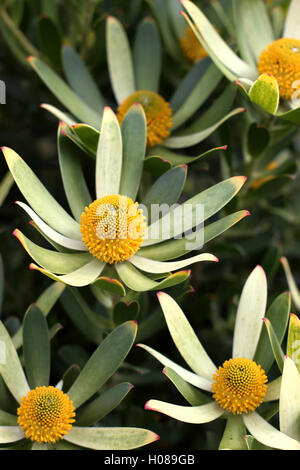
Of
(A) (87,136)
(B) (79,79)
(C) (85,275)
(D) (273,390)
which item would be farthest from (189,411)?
(B) (79,79)

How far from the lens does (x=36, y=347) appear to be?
3.28 feet

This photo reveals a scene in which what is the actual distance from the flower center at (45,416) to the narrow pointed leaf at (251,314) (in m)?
0.30

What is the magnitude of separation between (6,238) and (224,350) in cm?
52

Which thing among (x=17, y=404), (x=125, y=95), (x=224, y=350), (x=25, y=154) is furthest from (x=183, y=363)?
(x=25, y=154)

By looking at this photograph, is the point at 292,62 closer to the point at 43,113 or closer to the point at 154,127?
the point at 154,127

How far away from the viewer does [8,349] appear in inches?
38.5

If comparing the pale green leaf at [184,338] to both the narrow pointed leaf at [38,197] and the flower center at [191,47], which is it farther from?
the flower center at [191,47]

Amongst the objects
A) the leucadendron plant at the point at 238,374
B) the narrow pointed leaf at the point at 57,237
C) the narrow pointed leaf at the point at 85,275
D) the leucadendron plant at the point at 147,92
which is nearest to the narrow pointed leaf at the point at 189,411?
the leucadendron plant at the point at 238,374

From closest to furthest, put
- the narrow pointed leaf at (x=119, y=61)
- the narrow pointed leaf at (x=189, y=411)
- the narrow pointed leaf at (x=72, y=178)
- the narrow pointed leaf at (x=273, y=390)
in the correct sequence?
1. the narrow pointed leaf at (x=189, y=411)
2. the narrow pointed leaf at (x=273, y=390)
3. the narrow pointed leaf at (x=72, y=178)
4. the narrow pointed leaf at (x=119, y=61)

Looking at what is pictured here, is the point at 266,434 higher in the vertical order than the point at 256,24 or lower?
lower

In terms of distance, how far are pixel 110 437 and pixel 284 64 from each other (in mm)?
749

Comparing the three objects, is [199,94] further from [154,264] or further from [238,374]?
[238,374]

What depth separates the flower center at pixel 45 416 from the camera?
3.02ft

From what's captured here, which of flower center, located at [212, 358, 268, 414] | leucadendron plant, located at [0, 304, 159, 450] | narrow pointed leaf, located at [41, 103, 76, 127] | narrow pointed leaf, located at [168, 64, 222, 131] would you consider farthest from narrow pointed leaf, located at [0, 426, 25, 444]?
narrow pointed leaf, located at [168, 64, 222, 131]
